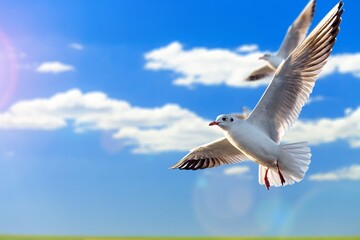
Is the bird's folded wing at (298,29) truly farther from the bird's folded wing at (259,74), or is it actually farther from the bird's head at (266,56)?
the bird's folded wing at (259,74)

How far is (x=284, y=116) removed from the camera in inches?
280

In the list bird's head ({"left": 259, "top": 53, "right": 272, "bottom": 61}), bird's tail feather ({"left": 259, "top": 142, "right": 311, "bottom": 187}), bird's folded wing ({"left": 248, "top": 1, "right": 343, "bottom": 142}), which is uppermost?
bird's head ({"left": 259, "top": 53, "right": 272, "bottom": 61})

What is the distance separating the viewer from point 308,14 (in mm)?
13367

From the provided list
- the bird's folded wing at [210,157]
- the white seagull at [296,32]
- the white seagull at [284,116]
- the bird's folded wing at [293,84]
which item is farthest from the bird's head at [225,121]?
the white seagull at [296,32]

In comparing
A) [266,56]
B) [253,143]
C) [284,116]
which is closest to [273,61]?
[266,56]

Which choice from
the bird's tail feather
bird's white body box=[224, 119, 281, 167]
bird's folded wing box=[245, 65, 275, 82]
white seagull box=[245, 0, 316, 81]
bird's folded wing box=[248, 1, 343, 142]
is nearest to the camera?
bird's folded wing box=[248, 1, 343, 142]

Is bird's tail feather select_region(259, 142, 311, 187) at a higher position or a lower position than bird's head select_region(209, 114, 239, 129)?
lower

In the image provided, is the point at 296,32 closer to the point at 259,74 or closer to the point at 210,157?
the point at 259,74

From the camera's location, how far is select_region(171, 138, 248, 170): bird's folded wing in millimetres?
8086

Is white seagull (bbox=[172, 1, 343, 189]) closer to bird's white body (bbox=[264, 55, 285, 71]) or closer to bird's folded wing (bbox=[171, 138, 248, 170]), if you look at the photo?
bird's folded wing (bbox=[171, 138, 248, 170])

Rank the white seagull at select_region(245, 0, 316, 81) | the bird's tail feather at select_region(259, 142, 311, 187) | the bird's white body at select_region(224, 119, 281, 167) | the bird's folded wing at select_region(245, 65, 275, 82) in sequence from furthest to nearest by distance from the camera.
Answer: the bird's folded wing at select_region(245, 65, 275, 82)
the white seagull at select_region(245, 0, 316, 81)
the bird's tail feather at select_region(259, 142, 311, 187)
the bird's white body at select_region(224, 119, 281, 167)

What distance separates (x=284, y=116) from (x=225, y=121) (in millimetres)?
795

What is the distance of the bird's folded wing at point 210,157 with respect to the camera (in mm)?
8086

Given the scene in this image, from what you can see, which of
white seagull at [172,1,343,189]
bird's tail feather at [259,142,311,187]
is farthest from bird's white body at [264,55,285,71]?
bird's tail feather at [259,142,311,187]
